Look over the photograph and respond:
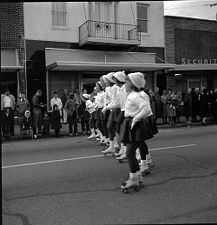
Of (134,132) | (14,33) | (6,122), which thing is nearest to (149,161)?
(134,132)

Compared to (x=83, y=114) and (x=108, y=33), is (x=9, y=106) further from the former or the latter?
(x=108, y=33)

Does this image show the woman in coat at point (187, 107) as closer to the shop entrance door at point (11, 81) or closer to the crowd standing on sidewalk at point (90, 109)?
the crowd standing on sidewalk at point (90, 109)

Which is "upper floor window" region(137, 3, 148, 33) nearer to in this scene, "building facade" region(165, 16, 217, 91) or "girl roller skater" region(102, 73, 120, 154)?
"building facade" region(165, 16, 217, 91)

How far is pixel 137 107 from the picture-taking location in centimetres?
609

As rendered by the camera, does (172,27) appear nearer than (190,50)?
Yes

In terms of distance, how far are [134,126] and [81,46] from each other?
49.4 feet

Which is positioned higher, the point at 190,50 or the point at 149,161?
the point at 190,50

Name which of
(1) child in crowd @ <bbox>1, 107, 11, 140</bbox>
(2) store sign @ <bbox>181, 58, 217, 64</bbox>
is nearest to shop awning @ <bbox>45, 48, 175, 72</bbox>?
(2) store sign @ <bbox>181, 58, 217, 64</bbox>

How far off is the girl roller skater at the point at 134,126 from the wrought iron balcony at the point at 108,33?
13.8 m

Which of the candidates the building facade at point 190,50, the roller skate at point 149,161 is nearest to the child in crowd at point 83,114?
the roller skate at point 149,161

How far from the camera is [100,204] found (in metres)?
5.31

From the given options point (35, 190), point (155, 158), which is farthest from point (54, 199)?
point (155, 158)

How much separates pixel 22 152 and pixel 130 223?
656 centimetres

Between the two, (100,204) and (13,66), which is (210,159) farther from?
(13,66)
